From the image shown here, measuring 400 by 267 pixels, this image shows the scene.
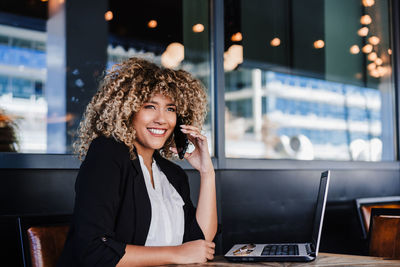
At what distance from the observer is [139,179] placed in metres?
1.71

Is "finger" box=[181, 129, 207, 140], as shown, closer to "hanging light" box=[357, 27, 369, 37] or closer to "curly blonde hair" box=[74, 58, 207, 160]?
"curly blonde hair" box=[74, 58, 207, 160]

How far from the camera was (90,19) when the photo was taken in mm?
4141

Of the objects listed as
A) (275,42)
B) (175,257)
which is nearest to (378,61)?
(275,42)

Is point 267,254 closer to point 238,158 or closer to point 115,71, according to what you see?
point 115,71

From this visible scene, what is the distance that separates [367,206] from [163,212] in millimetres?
1665

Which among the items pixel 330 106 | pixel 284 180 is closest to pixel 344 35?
pixel 330 106

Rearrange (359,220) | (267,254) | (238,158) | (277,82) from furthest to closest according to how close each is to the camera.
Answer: (277,82), (238,158), (359,220), (267,254)

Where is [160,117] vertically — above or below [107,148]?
above

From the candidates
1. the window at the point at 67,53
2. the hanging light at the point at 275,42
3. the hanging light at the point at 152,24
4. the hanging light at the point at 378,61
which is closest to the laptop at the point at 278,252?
the window at the point at 67,53

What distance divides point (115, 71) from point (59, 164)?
0.71 meters

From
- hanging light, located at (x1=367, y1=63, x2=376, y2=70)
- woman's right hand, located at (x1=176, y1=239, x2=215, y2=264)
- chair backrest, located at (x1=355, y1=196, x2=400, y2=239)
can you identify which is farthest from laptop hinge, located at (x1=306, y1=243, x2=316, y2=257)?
hanging light, located at (x1=367, y1=63, x2=376, y2=70)

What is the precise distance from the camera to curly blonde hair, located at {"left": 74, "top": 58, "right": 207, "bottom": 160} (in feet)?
5.83

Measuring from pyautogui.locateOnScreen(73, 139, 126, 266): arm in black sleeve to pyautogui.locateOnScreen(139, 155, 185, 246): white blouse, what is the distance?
200mm

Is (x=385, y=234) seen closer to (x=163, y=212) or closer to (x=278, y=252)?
(x=278, y=252)
